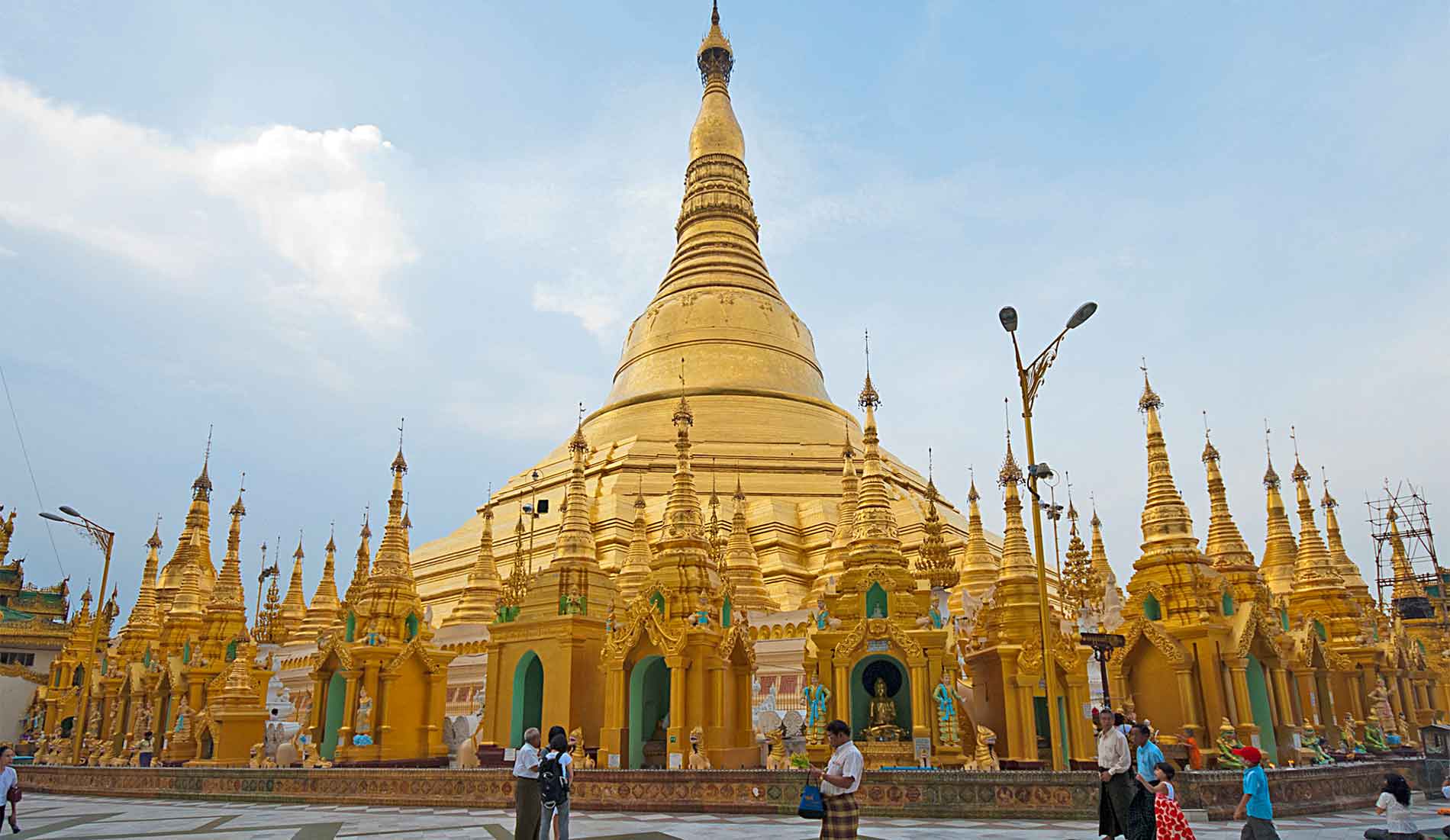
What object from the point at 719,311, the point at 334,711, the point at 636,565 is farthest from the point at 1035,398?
the point at 719,311

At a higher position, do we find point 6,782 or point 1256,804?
point 6,782

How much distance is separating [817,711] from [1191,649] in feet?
26.6

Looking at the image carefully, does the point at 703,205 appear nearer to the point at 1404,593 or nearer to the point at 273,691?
the point at 273,691

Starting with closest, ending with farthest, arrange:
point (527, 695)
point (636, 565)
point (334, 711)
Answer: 1. point (527, 695)
2. point (334, 711)
3. point (636, 565)

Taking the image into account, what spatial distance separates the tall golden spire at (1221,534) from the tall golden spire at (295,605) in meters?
32.6

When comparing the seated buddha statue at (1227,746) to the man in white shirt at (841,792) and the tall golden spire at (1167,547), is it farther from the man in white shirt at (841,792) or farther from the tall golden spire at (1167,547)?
the man in white shirt at (841,792)

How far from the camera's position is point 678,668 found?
18859 millimetres

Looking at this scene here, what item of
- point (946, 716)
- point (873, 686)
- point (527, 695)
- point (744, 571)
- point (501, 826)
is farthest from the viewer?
point (744, 571)

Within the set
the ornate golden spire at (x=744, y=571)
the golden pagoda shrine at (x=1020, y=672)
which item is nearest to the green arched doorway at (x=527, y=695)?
the ornate golden spire at (x=744, y=571)

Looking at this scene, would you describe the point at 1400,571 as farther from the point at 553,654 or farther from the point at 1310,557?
the point at 553,654

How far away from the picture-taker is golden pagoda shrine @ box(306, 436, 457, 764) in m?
22.8

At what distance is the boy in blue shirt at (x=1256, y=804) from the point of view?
8688 millimetres

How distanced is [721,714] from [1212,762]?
916cm

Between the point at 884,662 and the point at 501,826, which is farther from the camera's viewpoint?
the point at 884,662
